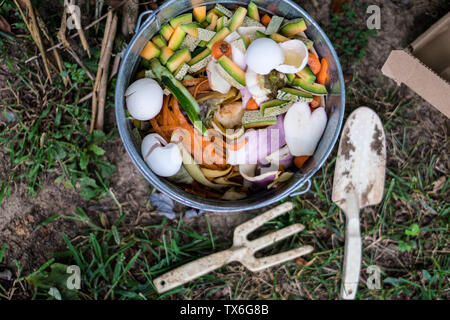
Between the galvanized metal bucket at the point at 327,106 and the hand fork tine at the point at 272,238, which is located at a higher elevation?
the galvanized metal bucket at the point at 327,106

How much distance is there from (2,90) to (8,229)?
0.58 metres

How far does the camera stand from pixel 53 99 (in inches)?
62.7

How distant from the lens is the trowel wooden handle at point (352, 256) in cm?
162

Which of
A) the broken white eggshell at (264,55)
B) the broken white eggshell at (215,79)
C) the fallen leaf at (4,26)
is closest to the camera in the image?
the broken white eggshell at (264,55)

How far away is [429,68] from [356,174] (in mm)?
486

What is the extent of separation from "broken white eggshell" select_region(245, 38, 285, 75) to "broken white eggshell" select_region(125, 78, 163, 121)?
341 mm

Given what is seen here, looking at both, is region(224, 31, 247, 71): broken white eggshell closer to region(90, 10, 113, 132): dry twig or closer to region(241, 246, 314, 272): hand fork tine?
region(90, 10, 113, 132): dry twig

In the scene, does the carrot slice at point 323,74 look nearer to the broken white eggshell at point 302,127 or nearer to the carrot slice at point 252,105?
the broken white eggshell at point 302,127

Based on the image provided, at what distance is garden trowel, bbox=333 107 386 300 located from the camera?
160 cm

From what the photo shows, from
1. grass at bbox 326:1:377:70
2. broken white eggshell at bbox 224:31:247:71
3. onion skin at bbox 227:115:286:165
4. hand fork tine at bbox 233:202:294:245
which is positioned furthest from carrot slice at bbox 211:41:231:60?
hand fork tine at bbox 233:202:294:245

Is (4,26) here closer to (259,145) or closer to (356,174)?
(259,145)

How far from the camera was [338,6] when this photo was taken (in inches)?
63.9

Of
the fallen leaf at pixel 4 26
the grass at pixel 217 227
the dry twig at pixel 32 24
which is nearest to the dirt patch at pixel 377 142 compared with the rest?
the grass at pixel 217 227

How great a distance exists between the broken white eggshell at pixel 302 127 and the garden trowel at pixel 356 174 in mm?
223
